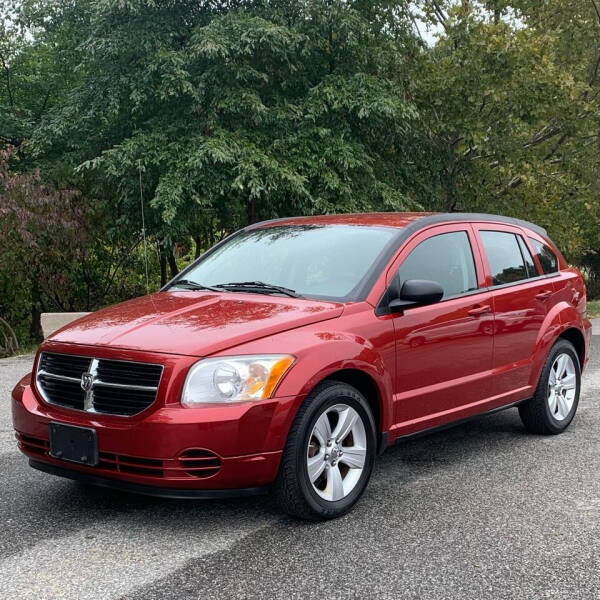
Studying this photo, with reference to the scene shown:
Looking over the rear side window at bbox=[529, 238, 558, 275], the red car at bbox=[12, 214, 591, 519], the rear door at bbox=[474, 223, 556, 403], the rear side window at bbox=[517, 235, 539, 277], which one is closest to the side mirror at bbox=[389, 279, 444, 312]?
the red car at bbox=[12, 214, 591, 519]

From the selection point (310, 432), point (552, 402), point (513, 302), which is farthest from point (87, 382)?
point (552, 402)

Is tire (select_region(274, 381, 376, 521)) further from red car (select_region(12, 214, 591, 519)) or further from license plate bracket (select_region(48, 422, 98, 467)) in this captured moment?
license plate bracket (select_region(48, 422, 98, 467))

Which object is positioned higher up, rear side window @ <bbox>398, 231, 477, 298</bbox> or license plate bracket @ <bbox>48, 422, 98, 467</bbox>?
rear side window @ <bbox>398, 231, 477, 298</bbox>

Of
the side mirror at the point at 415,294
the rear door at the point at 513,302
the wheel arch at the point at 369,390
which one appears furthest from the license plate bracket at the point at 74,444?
the rear door at the point at 513,302

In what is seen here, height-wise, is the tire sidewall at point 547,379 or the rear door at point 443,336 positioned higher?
the rear door at point 443,336

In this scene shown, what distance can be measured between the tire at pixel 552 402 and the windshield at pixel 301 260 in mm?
1911

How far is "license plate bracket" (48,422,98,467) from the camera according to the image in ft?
13.3

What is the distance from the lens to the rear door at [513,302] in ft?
18.5

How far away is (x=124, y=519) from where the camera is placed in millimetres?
4312

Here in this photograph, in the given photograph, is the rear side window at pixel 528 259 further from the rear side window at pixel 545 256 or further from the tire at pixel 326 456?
the tire at pixel 326 456

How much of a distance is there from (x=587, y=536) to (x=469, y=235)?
2.31 meters

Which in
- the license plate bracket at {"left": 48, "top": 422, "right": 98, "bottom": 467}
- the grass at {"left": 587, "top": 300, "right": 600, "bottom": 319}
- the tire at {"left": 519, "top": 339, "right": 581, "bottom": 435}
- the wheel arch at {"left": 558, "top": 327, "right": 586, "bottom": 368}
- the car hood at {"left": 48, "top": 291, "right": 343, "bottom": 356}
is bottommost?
the grass at {"left": 587, "top": 300, "right": 600, "bottom": 319}

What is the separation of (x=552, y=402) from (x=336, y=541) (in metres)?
2.89

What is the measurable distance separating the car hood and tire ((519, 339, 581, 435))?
7.66ft
